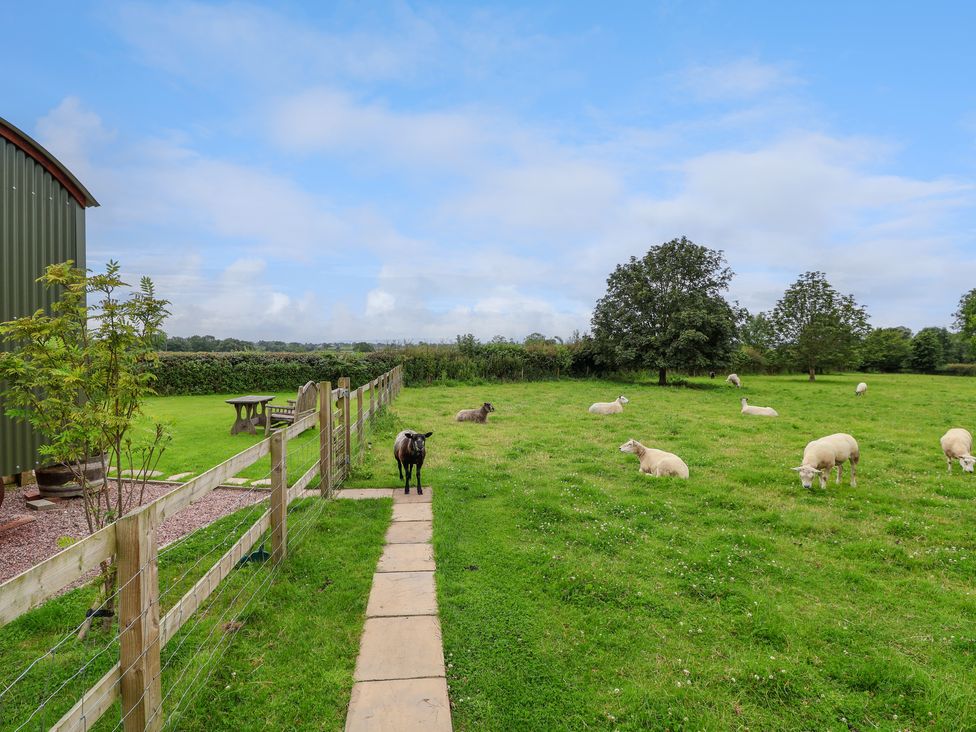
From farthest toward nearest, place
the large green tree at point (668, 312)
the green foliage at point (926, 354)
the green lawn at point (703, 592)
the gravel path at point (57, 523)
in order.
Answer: the green foliage at point (926, 354) → the large green tree at point (668, 312) → the gravel path at point (57, 523) → the green lawn at point (703, 592)

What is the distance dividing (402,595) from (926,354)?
69.4m

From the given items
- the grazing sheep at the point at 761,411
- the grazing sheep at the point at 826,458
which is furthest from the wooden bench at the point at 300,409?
the grazing sheep at the point at 761,411

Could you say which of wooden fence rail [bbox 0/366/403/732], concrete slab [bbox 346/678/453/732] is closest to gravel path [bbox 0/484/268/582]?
wooden fence rail [bbox 0/366/403/732]

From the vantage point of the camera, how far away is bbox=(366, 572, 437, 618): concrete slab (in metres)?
3.82

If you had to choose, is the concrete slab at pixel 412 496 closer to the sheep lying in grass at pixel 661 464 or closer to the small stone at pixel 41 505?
the sheep lying in grass at pixel 661 464

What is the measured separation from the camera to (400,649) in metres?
3.32

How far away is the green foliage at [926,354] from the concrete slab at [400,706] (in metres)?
67.0

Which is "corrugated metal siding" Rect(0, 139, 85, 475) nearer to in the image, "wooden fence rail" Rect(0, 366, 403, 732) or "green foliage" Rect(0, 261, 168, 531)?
"green foliage" Rect(0, 261, 168, 531)

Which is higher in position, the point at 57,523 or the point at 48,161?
the point at 48,161

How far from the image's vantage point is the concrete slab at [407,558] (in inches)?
181

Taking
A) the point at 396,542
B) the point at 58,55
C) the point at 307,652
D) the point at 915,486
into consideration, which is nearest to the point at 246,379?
the point at 58,55

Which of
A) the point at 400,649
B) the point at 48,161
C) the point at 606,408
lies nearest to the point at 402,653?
the point at 400,649

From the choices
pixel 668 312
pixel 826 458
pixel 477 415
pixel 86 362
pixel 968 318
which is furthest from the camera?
pixel 968 318

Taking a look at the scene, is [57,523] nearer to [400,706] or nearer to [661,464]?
[400,706]
